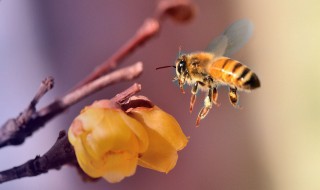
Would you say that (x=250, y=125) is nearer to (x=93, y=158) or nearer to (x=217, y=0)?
(x=217, y=0)

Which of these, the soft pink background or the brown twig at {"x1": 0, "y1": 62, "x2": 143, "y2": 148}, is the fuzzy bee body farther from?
the brown twig at {"x1": 0, "y1": 62, "x2": 143, "y2": 148}

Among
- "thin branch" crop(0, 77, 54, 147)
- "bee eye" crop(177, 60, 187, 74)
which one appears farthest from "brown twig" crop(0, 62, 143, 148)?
"bee eye" crop(177, 60, 187, 74)

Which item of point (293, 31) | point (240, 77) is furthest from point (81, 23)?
point (293, 31)

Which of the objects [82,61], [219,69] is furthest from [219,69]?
[82,61]

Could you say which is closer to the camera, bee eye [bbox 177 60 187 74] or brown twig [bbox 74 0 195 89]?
brown twig [bbox 74 0 195 89]

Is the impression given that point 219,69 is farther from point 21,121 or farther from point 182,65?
point 21,121

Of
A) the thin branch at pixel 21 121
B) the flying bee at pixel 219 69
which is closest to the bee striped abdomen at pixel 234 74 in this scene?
the flying bee at pixel 219 69
